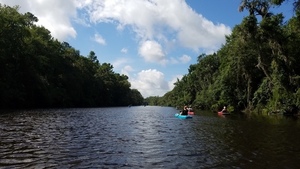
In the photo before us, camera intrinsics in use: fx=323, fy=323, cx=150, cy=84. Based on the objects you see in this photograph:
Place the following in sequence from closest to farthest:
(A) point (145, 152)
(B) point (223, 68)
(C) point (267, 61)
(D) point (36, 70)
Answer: (A) point (145, 152) → (C) point (267, 61) → (D) point (36, 70) → (B) point (223, 68)

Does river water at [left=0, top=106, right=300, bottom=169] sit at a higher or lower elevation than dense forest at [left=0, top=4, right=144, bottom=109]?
lower

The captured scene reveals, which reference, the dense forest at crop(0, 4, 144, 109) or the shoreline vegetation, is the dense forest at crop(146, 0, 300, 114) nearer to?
the shoreline vegetation

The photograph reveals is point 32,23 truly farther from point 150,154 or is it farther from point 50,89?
point 150,154

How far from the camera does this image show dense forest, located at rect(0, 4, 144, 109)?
60.7 metres

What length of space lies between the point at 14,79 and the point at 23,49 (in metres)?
7.02

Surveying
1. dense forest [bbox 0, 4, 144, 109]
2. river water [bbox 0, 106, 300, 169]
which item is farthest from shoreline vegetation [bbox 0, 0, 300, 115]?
river water [bbox 0, 106, 300, 169]

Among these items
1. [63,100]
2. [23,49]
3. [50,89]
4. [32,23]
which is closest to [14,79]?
[23,49]

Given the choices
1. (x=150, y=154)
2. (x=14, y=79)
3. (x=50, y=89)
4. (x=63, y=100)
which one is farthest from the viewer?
(x=63, y=100)

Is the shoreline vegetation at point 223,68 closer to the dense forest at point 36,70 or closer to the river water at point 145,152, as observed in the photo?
the dense forest at point 36,70

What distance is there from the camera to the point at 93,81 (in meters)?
123

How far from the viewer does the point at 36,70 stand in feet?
237

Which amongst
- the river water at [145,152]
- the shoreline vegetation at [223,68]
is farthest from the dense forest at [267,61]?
Result: the river water at [145,152]

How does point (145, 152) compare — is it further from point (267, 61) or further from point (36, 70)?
point (36, 70)

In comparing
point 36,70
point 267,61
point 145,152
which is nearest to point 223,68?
point 267,61
